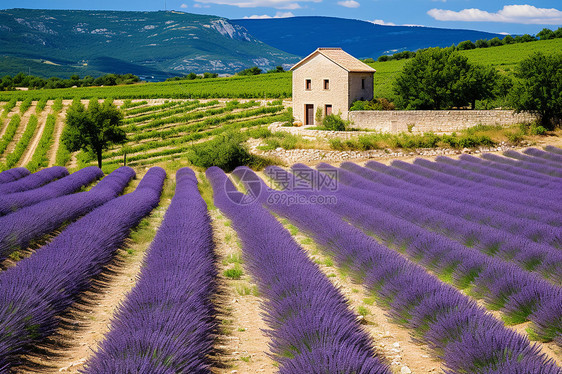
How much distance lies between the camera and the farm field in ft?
10.4

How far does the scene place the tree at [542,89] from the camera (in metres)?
19.3

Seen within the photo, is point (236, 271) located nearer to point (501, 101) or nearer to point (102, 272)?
point (102, 272)

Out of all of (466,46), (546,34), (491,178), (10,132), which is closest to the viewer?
(491,178)

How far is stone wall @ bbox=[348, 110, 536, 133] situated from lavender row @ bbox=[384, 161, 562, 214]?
21.6 ft

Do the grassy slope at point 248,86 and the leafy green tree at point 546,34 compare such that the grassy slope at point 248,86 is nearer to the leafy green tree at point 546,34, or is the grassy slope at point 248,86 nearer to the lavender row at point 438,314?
the leafy green tree at point 546,34

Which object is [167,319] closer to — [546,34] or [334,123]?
[334,123]

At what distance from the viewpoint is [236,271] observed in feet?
18.7

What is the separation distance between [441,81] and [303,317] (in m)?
21.6

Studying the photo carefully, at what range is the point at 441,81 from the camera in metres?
22.8

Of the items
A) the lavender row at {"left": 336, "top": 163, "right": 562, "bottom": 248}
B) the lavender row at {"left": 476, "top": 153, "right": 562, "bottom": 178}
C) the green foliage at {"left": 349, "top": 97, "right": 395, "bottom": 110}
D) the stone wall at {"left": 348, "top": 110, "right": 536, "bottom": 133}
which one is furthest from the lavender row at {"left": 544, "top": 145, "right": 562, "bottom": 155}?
the lavender row at {"left": 336, "top": 163, "right": 562, "bottom": 248}

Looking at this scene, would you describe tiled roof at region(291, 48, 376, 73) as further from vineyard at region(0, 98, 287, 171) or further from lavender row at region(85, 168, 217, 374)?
lavender row at region(85, 168, 217, 374)

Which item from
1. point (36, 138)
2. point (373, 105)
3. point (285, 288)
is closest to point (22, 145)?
point (36, 138)

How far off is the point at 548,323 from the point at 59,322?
4.10m

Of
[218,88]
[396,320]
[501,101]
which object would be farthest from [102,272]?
[218,88]
